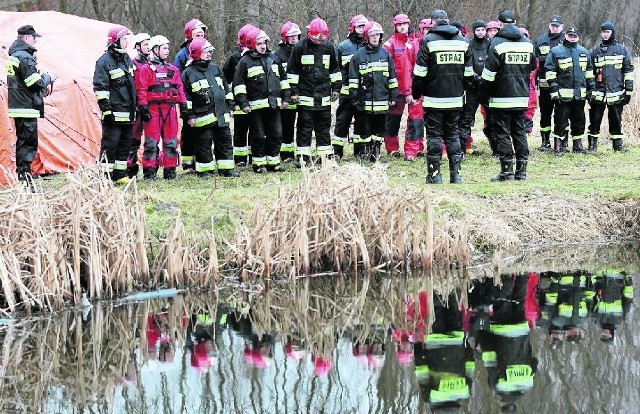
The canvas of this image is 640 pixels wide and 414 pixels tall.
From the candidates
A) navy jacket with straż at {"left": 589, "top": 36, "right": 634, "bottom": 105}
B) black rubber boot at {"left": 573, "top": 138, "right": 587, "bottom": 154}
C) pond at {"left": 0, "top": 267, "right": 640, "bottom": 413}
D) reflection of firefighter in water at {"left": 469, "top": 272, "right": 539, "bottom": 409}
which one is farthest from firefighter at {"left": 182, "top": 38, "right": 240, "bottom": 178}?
navy jacket with straż at {"left": 589, "top": 36, "right": 634, "bottom": 105}

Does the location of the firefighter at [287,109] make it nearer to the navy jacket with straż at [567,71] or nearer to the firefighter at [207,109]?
the firefighter at [207,109]

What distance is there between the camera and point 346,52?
1486cm

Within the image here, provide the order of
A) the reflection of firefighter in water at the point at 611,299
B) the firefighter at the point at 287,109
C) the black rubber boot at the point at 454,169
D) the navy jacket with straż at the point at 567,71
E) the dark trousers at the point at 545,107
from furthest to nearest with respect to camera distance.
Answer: the dark trousers at the point at 545,107, the navy jacket with straż at the point at 567,71, the firefighter at the point at 287,109, the black rubber boot at the point at 454,169, the reflection of firefighter in water at the point at 611,299

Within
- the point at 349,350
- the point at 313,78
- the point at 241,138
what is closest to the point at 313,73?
the point at 313,78

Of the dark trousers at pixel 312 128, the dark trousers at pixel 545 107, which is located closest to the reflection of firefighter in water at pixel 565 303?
the dark trousers at pixel 312 128

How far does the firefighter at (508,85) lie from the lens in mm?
12789

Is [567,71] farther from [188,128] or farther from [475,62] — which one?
[188,128]

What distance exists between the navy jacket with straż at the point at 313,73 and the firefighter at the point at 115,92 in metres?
2.29

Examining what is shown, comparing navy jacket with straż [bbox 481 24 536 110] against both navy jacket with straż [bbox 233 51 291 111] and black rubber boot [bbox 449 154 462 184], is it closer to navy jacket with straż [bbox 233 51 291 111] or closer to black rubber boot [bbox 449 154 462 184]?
black rubber boot [bbox 449 154 462 184]

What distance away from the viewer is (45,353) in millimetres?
8234

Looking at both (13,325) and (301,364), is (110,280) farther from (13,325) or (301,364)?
(301,364)

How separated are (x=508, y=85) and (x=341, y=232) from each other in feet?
12.4

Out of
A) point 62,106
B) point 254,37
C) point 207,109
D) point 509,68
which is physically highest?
point 254,37

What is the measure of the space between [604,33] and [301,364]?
385 inches
